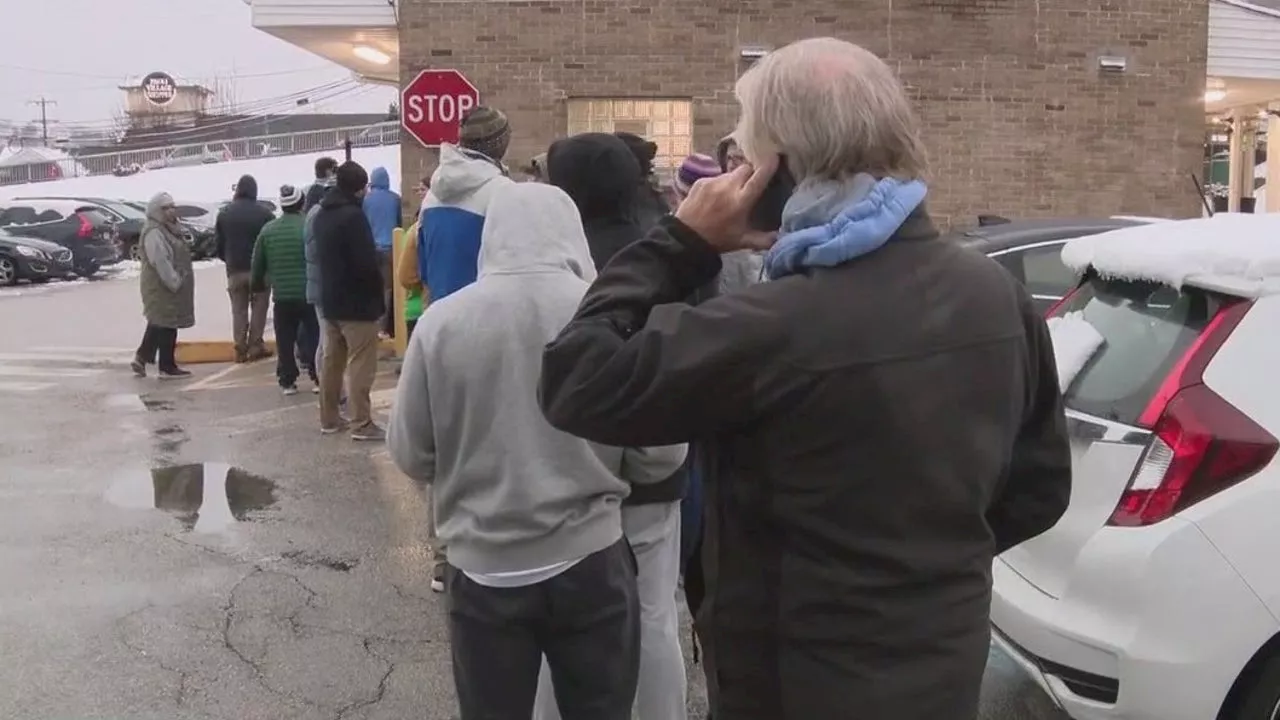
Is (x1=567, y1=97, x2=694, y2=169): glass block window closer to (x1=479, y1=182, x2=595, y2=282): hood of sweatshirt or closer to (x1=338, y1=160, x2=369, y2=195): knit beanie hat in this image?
(x1=338, y1=160, x2=369, y2=195): knit beanie hat

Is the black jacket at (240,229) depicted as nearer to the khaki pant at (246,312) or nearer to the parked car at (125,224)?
the khaki pant at (246,312)

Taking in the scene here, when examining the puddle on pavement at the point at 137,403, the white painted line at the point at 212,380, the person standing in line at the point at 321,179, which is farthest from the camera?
the person standing in line at the point at 321,179

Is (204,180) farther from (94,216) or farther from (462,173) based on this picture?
(462,173)

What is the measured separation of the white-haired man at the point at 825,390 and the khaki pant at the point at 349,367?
7073mm

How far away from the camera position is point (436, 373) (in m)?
3.04

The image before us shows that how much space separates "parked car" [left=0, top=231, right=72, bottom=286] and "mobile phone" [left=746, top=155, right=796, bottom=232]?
2491cm

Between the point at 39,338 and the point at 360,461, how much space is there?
952cm

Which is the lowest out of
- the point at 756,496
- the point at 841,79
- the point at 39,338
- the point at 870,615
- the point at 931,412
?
the point at 39,338

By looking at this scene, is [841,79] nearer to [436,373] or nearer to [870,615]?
[870,615]

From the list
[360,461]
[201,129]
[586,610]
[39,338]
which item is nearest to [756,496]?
[586,610]

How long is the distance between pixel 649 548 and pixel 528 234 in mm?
1081

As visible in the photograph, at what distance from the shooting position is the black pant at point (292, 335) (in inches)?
433

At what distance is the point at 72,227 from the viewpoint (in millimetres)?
26312

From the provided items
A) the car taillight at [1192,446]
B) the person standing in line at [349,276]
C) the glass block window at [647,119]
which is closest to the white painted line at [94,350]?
the glass block window at [647,119]
